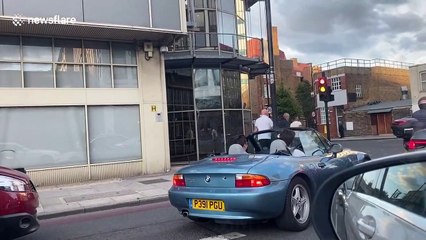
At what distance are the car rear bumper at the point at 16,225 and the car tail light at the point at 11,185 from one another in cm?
34

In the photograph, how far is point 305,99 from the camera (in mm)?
57906

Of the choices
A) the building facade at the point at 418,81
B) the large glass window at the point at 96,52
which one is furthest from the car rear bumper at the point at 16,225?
the building facade at the point at 418,81

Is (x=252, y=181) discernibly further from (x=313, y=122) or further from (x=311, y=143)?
(x=313, y=122)

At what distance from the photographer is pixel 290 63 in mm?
67250

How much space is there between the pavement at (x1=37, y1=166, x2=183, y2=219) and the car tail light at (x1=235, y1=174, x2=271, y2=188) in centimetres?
458

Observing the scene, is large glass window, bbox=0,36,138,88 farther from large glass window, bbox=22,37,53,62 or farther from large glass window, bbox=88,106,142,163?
large glass window, bbox=88,106,142,163

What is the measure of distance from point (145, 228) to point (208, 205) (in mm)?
1593

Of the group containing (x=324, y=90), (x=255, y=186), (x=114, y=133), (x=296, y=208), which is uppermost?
(x=324, y=90)

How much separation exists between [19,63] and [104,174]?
4068mm

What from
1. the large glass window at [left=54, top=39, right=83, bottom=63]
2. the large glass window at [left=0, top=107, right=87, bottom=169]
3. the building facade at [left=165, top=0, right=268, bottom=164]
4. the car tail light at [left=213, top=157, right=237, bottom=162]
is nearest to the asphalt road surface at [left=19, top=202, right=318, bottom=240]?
the car tail light at [left=213, top=157, right=237, bottom=162]

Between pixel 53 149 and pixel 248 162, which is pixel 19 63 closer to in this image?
pixel 53 149

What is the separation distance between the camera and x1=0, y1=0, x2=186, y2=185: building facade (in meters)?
12.1

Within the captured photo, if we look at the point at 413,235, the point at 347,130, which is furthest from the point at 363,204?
the point at 347,130

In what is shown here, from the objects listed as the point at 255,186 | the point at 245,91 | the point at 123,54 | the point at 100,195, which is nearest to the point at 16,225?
the point at 255,186
